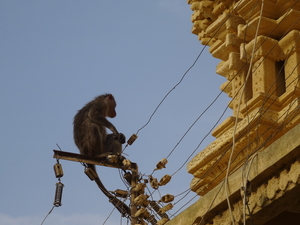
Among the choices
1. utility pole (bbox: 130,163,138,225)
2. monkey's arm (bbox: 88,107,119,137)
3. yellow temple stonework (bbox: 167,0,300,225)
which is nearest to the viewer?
yellow temple stonework (bbox: 167,0,300,225)

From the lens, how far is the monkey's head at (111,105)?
53.7ft

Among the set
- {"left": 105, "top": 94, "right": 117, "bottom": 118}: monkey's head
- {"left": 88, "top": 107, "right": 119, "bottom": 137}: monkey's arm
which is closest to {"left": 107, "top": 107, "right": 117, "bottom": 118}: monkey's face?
{"left": 105, "top": 94, "right": 117, "bottom": 118}: monkey's head

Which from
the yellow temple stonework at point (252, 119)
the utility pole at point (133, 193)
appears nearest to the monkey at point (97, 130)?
the utility pole at point (133, 193)

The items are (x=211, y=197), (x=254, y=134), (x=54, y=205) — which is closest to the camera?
(x=211, y=197)

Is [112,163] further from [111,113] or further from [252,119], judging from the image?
[111,113]

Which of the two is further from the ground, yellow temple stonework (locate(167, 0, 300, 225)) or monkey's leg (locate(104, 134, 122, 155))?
monkey's leg (locate(104, 134, 122, 155))

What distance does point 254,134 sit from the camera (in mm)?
8750

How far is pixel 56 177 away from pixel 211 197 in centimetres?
657

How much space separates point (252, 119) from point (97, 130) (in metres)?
6.92

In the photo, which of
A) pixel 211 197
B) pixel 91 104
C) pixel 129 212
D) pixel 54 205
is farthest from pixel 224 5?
pixel 91 104

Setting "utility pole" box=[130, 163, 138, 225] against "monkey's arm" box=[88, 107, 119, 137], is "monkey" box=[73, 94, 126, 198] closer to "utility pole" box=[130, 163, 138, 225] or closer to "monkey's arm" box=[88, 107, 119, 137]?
"monkey's arm" box=[88, 107, 119, 137]

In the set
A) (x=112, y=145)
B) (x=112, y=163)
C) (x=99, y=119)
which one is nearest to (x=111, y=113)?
(x=99, y=119)

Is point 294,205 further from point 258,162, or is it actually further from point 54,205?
point 54,205

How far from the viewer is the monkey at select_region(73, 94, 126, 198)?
14344mm
